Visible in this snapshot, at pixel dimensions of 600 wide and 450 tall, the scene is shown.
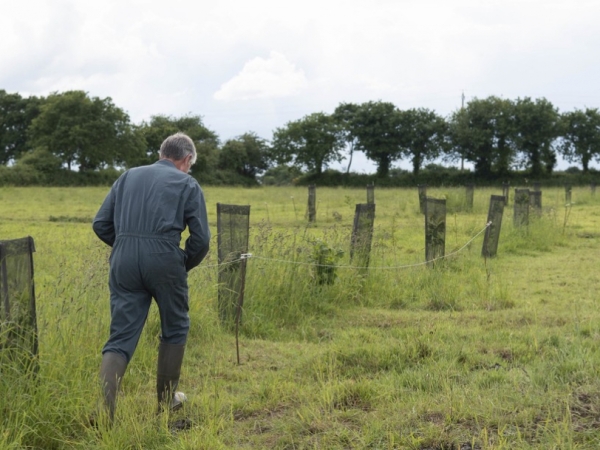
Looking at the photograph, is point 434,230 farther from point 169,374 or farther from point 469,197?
point 469,197

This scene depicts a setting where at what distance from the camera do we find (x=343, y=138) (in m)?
70.2

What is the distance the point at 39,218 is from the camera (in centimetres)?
2052

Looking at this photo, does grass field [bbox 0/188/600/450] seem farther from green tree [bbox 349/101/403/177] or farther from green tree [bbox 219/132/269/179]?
green tree [bbox 219/132/269/179]

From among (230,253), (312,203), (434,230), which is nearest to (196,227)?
(230,253)

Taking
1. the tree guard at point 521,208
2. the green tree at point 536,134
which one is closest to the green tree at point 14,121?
the green tree at point 536,134

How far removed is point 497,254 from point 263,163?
68421mm

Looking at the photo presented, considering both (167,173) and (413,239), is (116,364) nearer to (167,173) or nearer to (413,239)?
(167,173)

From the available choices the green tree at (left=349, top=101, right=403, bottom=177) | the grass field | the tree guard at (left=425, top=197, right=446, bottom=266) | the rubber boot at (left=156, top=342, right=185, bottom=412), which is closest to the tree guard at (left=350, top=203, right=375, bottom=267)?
the grass field

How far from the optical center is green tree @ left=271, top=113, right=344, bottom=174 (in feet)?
228

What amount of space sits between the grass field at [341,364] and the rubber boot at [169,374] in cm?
11

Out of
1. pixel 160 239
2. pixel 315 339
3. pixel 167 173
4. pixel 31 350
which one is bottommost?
pixel 315 339

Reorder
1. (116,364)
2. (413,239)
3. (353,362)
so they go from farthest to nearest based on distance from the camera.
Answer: (413,239), (353,362), (116,364)

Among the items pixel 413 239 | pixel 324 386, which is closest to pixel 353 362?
pixel 324 386

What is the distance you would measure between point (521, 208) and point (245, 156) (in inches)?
2553
